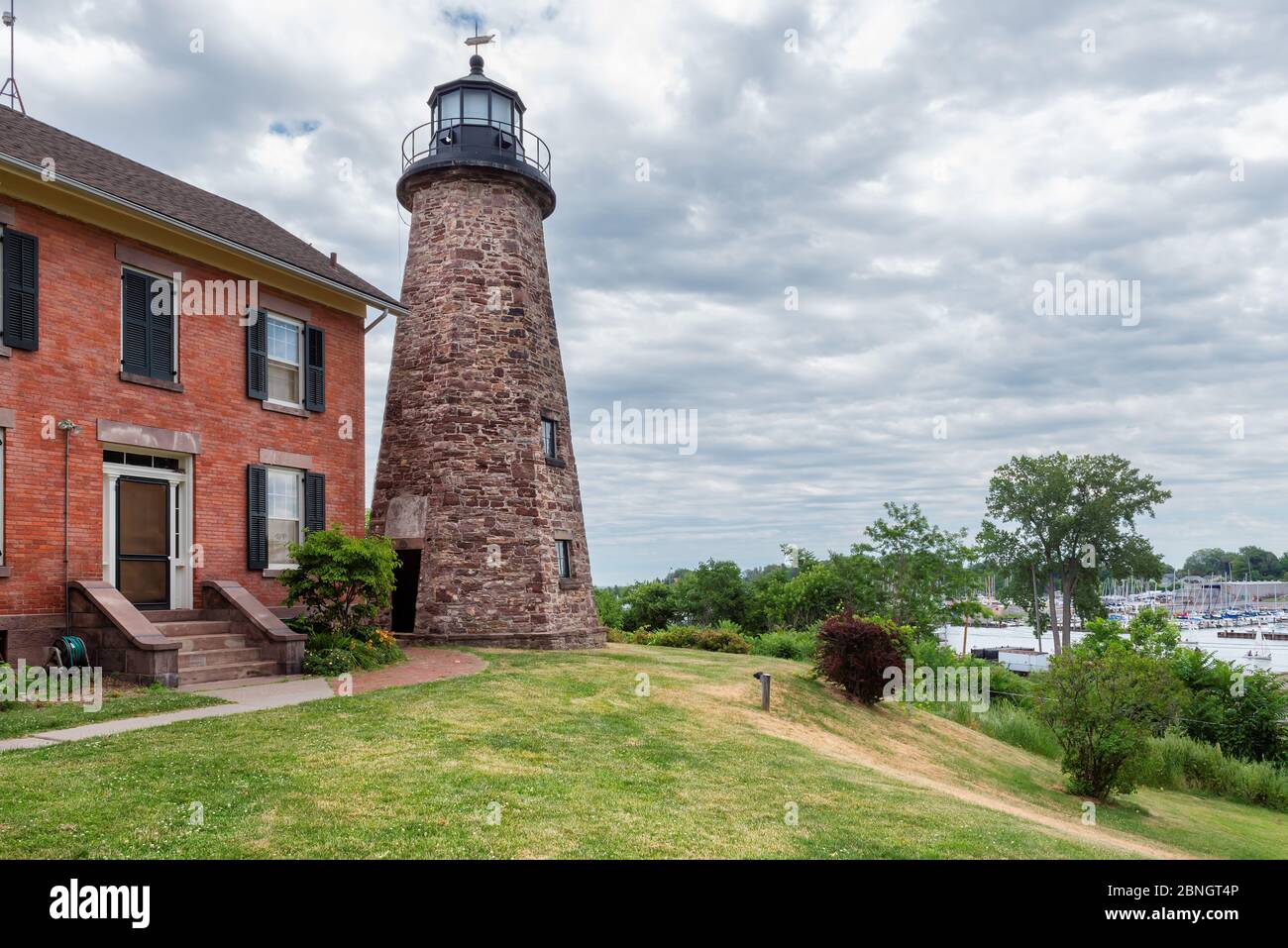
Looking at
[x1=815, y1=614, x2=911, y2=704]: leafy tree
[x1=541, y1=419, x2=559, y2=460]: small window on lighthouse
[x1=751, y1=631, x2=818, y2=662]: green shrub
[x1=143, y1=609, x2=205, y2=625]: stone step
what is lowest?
[x1=751, y1=631, x2=818, y2=662]: green shrub

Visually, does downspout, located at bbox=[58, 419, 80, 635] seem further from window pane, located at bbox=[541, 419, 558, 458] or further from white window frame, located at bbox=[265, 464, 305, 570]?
window pane, located at bbox=[541, 419, 558, 458]

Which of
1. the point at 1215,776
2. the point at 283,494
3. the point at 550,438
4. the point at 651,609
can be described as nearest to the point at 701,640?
the point at 550,438

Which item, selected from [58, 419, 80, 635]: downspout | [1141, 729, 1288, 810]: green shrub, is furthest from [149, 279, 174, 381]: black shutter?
[1141, 729, 1288, 810]: green shrub

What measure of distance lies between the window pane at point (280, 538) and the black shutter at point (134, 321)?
378 cm

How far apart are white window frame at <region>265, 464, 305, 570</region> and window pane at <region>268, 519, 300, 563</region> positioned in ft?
0.19

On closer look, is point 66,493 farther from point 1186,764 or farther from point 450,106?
point 1186,764

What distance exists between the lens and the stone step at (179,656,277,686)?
12703 mm

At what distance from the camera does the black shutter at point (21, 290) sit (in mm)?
12477

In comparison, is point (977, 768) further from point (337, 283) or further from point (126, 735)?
point (337, 283)

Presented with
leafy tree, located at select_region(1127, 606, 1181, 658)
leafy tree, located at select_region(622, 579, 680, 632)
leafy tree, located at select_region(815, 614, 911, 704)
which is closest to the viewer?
leafy tree, located at select_region(815, 614, 911, 704)

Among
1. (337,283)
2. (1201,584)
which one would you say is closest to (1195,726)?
(337,283)

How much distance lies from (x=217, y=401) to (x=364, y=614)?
4534mm

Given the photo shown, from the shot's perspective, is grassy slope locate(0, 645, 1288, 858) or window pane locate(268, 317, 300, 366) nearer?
grassy slope locate(0, 645, 1288, 858)
